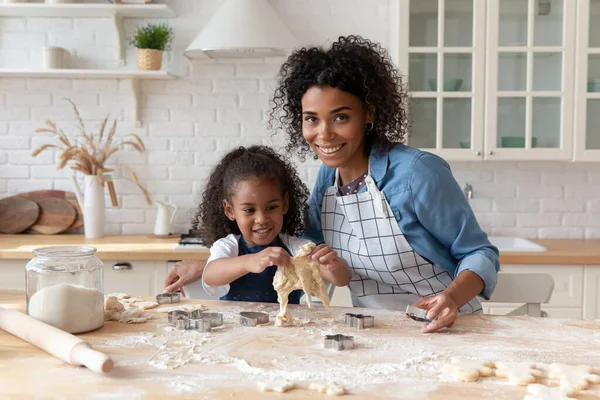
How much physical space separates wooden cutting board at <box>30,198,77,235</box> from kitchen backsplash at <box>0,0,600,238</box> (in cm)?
12

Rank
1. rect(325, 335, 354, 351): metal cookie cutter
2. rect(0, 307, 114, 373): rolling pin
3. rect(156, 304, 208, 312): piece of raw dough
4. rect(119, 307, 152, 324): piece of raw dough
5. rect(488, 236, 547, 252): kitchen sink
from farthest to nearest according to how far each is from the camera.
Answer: rect(488, 236, 547, 252): kitchen sink → rect(156, 304, 208, 312): piece of raw dough → rect(119, 307, 152, 324): piece of raw dough → rect(325, 335, 354, 351): metal cookie cutter → rect(0, 307, 114, 373): rolling pin

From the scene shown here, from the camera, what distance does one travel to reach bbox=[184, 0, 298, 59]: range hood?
3246mm

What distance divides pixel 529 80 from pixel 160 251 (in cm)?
208

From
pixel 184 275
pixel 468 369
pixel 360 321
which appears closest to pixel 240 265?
pixel 184 275

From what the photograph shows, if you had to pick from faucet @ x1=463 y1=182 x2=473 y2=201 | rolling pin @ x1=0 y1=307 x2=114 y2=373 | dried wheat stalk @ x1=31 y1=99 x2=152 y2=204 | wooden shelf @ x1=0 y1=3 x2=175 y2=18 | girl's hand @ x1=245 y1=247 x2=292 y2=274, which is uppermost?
wooden shelf @ x1=0 y1=3 x2=175 y2=18

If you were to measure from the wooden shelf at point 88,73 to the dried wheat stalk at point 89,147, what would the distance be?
229 millimetres

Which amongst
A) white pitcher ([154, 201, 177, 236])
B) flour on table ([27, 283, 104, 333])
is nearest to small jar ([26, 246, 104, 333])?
flour on table ([27, 283, 104, 333])

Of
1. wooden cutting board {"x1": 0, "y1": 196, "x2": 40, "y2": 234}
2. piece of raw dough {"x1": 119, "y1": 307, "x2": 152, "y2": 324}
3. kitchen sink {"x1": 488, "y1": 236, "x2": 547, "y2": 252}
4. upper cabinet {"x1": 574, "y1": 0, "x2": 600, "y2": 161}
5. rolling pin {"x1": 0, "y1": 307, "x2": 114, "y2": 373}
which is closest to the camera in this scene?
rolling pin {"x1": 0, "y1": 307, "x2": 114, "y2": 373}

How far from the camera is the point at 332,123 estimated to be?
1959 millimetres

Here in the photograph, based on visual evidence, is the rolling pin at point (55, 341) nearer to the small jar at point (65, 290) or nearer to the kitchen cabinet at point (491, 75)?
the small jar at point (65, 290)

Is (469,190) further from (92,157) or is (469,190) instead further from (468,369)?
(468,369)

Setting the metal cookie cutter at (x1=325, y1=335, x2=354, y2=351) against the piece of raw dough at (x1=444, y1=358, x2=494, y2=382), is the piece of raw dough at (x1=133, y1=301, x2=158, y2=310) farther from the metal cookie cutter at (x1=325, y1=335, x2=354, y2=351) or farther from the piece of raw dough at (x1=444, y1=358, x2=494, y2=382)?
the piece of raw dough at (x1=444, y1=358, x2=494, y2=382)

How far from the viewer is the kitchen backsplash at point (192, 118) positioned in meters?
3.84

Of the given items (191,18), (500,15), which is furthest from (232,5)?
(500,15)
